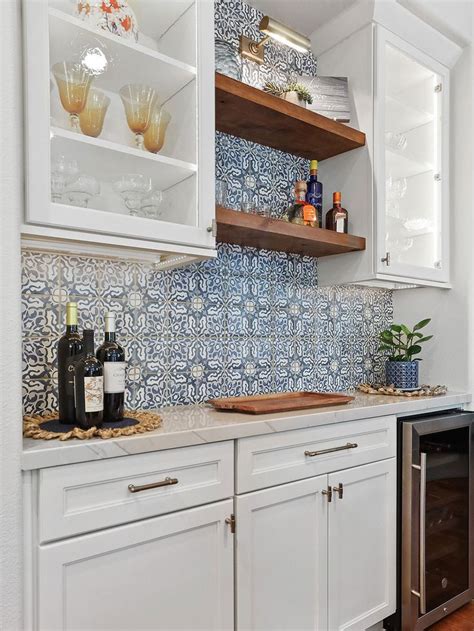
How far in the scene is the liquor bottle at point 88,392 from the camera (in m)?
1.31

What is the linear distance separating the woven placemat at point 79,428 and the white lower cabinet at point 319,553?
14.9 inches

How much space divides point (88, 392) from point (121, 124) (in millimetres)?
844

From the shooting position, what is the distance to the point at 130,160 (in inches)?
59.1

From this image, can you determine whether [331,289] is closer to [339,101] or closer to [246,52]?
[339,101]

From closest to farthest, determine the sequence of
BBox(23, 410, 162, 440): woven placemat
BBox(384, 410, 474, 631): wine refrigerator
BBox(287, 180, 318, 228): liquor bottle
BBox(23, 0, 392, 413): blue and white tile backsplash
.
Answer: BBox(23, 410, 162, 440): woven placemat, BBox(23, 0, 392, 413): blue and white tile backsplash, BBox(384, 410, 474, 631): wine refrigerator, BBox(287, 180, 318, 228): liquor bottle

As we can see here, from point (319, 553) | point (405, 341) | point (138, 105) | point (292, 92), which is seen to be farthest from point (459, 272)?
point (138, 105)

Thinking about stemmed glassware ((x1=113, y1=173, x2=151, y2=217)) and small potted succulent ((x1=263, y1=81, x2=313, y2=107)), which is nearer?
stemmed glassware ((x1=113, y1=173, x2=151, y2=217))

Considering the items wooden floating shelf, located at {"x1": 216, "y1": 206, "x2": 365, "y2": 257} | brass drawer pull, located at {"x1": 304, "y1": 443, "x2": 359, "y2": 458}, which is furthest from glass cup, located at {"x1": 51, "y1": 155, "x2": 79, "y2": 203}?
brass drawer pull, located at {"x1": 304, "y1": 443, "x2": 359, "y2": 458}

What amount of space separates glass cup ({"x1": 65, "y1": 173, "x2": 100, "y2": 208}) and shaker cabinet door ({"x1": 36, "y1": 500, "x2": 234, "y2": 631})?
2.92ft

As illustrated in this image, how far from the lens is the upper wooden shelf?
1778 mm

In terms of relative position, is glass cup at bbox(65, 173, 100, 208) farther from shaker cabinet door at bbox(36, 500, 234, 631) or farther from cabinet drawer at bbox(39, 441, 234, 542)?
shaker cabinet door at bbox(36, 500, 234, 631)

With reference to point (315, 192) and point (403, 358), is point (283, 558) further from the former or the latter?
point (315, 192)

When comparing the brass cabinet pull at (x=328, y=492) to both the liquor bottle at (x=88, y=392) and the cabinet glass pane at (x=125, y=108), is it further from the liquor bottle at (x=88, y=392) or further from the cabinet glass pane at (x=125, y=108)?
the cabinet glass pane at (x=125, y=108)

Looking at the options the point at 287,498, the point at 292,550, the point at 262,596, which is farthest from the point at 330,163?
the point at 262,596
